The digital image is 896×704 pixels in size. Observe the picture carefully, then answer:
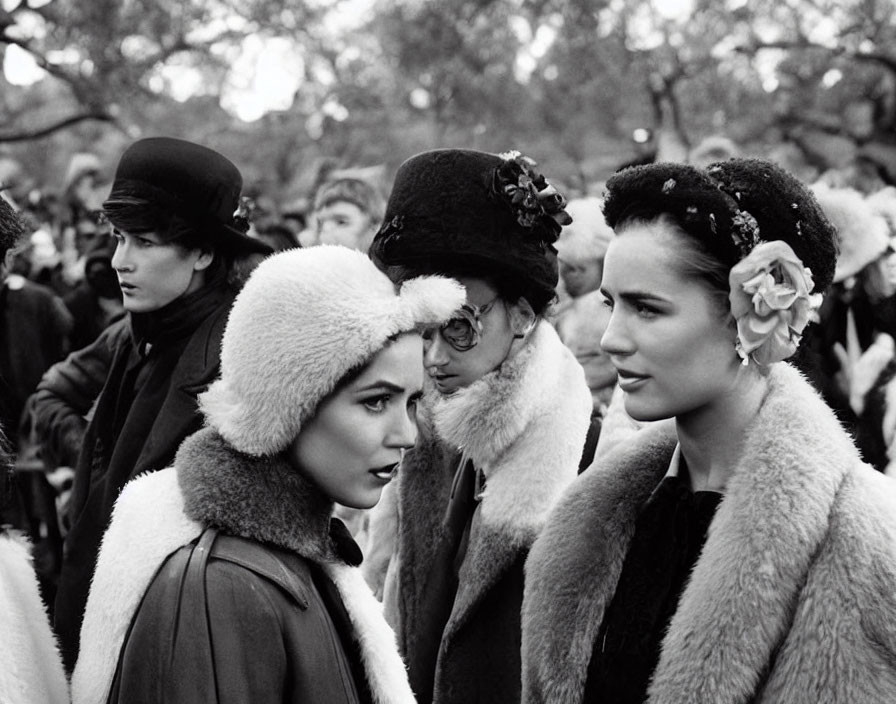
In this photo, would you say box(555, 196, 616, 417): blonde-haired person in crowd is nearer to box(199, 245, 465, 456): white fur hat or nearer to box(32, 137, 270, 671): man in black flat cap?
box(32, 137, 270, 671): man in black flat cap

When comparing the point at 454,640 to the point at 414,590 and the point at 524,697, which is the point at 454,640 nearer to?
the point at 414,590

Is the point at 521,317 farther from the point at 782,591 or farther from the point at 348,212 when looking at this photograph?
the point at 348,212

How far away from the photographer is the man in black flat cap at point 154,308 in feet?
11.7

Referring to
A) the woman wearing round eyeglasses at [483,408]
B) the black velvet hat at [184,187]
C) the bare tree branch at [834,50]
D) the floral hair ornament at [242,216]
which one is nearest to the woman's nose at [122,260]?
the black velvet hat at [184,187]

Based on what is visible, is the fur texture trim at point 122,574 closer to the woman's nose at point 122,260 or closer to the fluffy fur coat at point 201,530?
the fluffy fur coat at point 201,530

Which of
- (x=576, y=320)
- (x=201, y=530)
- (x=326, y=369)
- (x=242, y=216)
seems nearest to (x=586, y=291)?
(x=576, y=320)

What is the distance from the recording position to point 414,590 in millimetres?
3361

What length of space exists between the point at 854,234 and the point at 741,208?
308 cm

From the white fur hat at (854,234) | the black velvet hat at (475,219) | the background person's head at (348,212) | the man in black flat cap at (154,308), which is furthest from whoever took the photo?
the background person's head at (348,212)

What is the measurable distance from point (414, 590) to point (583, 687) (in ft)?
3.52

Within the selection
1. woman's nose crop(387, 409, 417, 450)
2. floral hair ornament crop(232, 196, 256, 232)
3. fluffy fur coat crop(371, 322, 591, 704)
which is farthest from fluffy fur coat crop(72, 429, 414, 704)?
floral hair ornament crop(232, 196, 256, 232)

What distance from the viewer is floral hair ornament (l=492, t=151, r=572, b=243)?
10.6 ft

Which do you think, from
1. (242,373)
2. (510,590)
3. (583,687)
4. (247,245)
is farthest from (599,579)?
(247,245)

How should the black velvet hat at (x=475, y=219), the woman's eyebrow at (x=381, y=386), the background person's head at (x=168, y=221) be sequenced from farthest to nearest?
the background person's head at (x=168, y=221), the black velvet hat at (x=475, y=219), the woman's eyebrow at (x=381, y=386)
